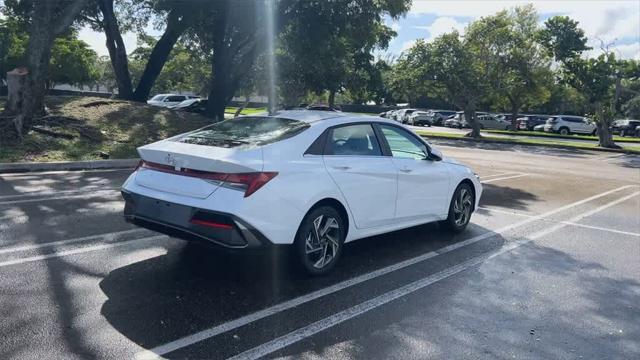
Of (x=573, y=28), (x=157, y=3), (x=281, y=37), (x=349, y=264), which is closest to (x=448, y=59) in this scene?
(x=573, y=28)

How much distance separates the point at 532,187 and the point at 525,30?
30.7 meters

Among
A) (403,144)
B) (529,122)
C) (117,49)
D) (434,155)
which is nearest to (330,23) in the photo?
(117,49)

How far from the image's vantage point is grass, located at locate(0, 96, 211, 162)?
38.9 feet

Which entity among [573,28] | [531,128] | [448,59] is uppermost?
[573,28]

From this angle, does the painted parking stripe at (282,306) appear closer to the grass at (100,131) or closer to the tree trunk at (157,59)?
the grass at (100,131)

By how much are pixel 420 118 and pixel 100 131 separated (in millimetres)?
39472

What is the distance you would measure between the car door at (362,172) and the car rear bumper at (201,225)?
1.07 m

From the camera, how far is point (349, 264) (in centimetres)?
563

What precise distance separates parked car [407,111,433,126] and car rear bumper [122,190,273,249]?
155 ft

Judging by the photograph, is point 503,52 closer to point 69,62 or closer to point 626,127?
point 626,127

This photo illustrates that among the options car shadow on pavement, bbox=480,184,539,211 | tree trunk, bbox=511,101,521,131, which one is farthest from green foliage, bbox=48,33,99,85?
car shadow on pavement, bbox=480,184,539,211

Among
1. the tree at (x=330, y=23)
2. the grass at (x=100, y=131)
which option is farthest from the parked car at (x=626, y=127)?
the grass at (x=100, y=131)

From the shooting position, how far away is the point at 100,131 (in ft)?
47.3

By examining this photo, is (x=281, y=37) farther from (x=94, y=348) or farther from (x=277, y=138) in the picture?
(x=94, y=348)
